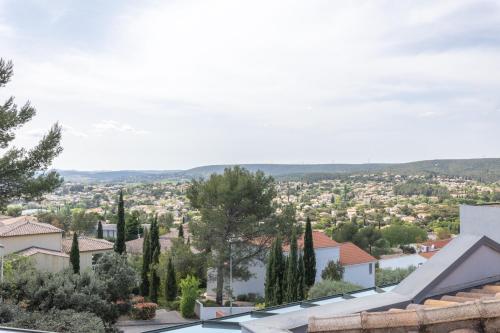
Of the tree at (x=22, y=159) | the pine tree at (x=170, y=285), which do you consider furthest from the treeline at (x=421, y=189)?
the tree at (x=22, y=159)

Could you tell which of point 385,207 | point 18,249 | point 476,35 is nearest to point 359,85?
point 476,35

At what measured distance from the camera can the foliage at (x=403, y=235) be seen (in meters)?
55.6

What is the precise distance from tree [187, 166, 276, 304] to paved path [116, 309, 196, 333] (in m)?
2.66

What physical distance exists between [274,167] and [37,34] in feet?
541

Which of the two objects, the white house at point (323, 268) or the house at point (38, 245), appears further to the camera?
the house at point (38, 245)

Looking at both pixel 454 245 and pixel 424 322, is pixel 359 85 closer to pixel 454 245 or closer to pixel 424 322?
pixel 454 245

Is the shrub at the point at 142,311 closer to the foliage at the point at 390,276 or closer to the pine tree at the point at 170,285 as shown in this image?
the pine tree at the point at 170,285

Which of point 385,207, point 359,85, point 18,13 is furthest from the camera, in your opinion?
point 385,207

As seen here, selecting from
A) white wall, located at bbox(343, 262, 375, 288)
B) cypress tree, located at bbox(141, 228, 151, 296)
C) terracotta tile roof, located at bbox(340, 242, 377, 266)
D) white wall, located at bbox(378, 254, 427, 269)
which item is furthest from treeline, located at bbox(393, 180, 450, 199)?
cypress tree, located at bbox(141, 228, 151, 296)

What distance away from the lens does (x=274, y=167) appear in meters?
181

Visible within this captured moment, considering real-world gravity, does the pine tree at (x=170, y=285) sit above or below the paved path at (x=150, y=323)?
above

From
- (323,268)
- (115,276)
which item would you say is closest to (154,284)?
(115,276)

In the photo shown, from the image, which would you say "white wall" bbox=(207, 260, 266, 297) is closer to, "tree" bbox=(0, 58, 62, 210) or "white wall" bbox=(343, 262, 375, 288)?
"white wall" bbox=(343, 262, 375, 288)

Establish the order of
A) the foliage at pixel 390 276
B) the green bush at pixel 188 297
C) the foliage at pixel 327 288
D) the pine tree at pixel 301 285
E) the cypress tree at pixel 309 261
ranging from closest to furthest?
the foliage at pixel 327 288 < the pine tree at pixel 301 285 < the green bush at pixel 188 297 < the cypress tree at pixel 309 261 < the foliage at pixel 390 276
